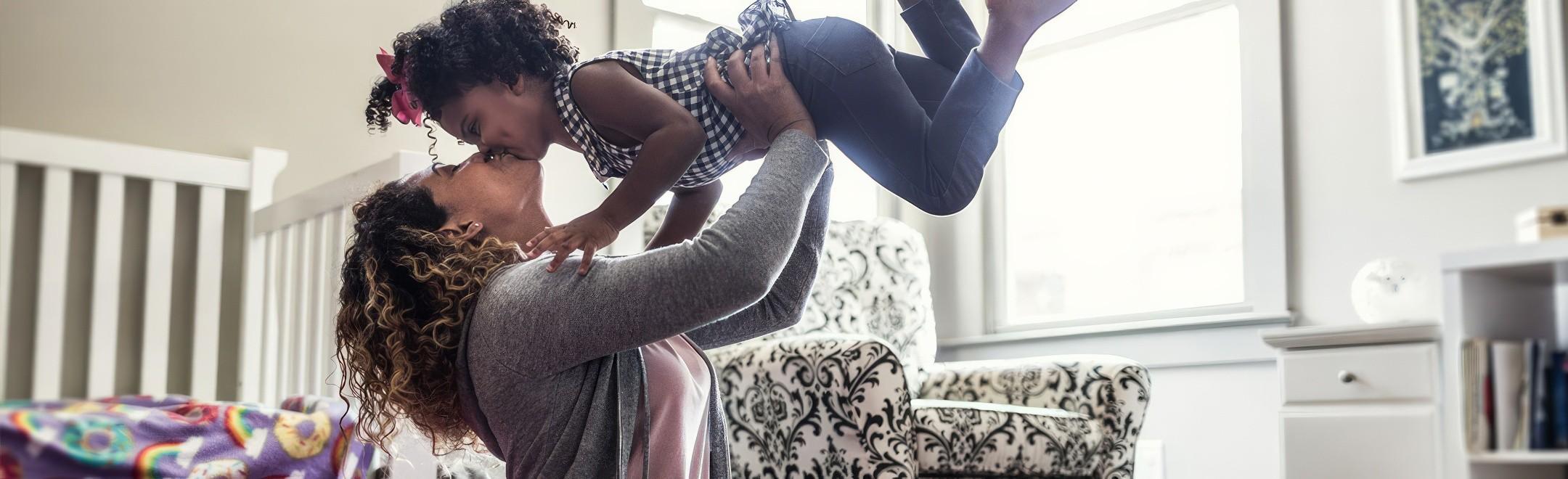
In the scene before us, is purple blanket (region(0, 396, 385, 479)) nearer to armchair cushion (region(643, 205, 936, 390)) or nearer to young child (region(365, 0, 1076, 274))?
young child (region(365, 0, 1076, 274))

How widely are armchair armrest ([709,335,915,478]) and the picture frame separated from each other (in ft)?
5.03

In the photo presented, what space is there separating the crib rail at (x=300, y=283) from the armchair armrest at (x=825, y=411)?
64 centimetres

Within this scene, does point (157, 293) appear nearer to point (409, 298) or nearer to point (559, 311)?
point (409, 298)

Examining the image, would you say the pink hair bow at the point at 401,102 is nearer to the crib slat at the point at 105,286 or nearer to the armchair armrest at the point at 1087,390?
the crib slat at the point at 105,286

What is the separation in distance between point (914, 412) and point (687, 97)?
1.07m

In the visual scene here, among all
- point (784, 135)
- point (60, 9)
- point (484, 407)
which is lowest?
point (484, 407)

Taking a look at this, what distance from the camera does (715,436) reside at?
122 centimetres

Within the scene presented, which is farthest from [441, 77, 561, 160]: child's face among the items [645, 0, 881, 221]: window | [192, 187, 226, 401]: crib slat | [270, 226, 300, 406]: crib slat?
[645, 0, 881, 221]: window

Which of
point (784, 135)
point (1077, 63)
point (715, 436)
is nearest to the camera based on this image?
point (784, 135)

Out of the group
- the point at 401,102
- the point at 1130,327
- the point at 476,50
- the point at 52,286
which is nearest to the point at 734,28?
the point at 1130,327

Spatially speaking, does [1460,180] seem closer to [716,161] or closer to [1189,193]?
[1189,193]

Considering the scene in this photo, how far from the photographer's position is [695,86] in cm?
119

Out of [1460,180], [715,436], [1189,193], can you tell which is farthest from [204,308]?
[1460,180]

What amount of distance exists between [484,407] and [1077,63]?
2733mm
